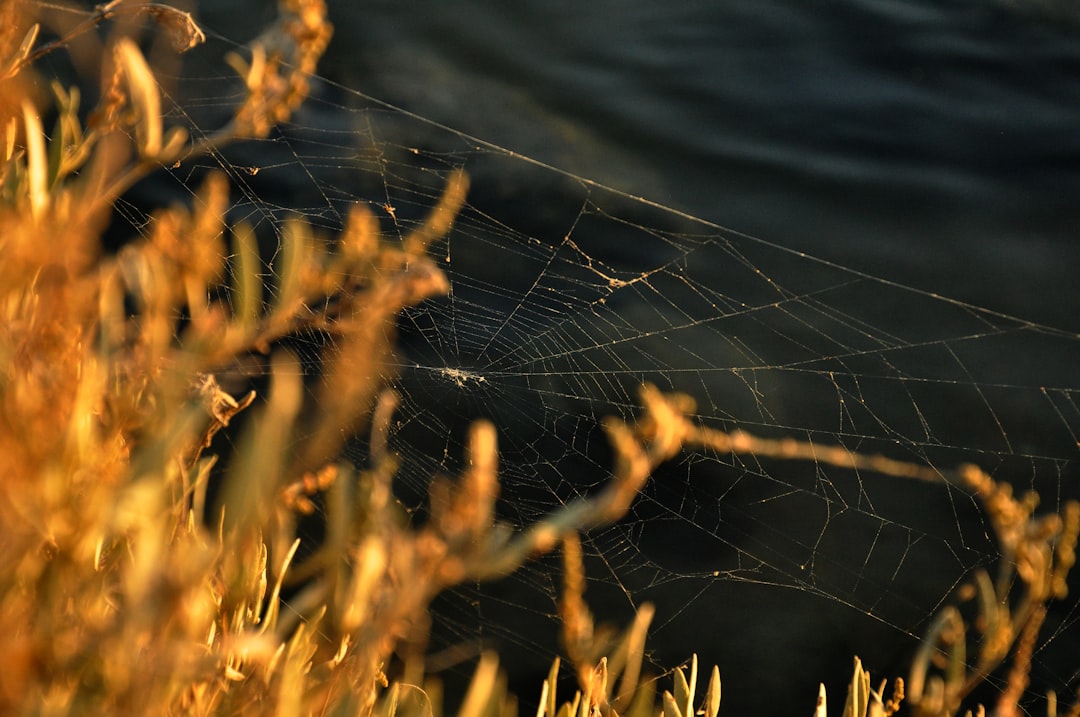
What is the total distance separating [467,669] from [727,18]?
1525 mm

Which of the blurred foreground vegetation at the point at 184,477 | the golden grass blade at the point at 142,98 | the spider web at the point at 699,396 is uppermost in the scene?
the golden grass blade at the point at 142,98

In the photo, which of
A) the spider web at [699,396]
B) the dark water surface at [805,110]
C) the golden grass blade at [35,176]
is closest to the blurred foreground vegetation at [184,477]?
the golden grass blade at [35,176]

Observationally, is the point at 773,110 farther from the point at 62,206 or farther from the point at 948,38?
the point at 62,206

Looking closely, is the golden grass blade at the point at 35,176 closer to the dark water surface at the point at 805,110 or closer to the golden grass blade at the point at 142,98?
the golden grass blade at the point at 142,98

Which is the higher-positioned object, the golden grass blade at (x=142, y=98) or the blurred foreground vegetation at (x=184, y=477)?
the golden grass blade at (x=142, y=98)

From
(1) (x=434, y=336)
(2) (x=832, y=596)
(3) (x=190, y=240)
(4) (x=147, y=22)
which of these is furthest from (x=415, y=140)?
(3) (x=190, y=240)

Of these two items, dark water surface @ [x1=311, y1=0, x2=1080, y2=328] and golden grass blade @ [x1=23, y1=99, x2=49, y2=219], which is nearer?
golden grass blade @ [x1=23, y1=99, x2=49, y2=219]

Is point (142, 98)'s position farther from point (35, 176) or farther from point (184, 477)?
point (184, 477)

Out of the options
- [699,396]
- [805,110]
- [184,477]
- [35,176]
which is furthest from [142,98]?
[805,110]

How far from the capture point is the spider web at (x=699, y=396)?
1.73 m

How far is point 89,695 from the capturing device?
2.23 ft

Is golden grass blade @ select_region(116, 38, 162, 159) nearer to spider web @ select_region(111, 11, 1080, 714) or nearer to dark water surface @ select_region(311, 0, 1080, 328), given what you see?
spider web @ select_region(111, 11, 1080, 714)

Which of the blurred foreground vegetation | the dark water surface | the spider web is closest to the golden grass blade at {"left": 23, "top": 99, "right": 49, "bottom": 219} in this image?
the blurred foreground vegetation

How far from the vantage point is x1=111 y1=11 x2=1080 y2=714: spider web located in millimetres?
1728
